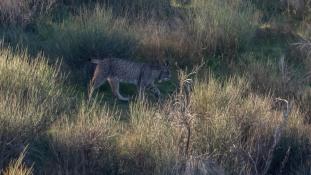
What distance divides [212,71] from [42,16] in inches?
115

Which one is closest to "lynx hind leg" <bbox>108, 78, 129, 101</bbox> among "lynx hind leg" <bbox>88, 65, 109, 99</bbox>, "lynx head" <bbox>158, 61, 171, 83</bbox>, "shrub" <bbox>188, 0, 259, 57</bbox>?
"lynx hind leg" <bbox>88, 65, 109, 99</bbox>

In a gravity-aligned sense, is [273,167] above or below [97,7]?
below

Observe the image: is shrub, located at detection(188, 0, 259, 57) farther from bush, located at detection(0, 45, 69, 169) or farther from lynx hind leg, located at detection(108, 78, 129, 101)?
bush, located at detection(0, 45, 69, 169)

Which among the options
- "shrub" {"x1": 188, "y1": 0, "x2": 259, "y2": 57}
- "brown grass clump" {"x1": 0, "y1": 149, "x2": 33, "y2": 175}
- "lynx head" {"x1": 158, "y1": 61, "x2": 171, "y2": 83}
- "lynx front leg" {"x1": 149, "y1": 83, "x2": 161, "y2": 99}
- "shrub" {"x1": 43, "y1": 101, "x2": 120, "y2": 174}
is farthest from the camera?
"shrub" {"x1": 188, "y1": 0, "x2": 259, "y2": 57}

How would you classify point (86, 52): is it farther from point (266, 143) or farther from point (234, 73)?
point (266, 143)

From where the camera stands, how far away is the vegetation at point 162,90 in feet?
30.5

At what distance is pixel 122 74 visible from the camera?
11.8m

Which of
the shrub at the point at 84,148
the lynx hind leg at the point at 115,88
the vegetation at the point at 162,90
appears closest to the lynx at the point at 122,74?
the lynx hind leg at the point at 115,88

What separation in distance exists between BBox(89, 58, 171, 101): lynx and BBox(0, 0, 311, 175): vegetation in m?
0.22

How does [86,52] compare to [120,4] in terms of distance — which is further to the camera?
[120,4]

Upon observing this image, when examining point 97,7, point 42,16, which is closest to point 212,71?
point 97,7

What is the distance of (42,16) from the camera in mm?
13867

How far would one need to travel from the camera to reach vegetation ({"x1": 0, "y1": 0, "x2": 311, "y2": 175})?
9.30 meters

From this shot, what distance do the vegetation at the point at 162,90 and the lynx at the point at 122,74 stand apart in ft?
0.73
